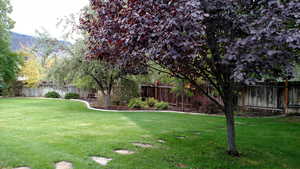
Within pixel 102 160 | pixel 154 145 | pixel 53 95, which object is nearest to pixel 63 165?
pixel 102 160

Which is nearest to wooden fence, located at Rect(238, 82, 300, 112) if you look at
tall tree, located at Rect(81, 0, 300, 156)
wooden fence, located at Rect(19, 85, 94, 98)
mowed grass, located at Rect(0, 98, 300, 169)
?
mowed grass, located at Rect(0, 98, 300, 169)

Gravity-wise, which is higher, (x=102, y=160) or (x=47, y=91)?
(x=47, y=91)

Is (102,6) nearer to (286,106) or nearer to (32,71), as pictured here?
(286,106)

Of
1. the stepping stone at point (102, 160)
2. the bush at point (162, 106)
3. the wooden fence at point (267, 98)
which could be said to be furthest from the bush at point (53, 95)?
the stepping stone at point (102, 160)

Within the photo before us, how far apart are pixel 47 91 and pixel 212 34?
19637 mm

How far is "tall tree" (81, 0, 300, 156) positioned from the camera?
256 cm

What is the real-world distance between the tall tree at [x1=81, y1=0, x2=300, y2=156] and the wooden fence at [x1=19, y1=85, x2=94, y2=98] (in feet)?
51.2

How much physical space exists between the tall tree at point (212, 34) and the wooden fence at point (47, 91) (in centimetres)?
1560

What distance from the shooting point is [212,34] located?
11.4 ft

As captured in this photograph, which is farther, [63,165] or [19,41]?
[19,41]

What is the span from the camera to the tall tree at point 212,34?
2.56 m

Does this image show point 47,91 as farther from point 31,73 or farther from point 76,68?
point 76,68

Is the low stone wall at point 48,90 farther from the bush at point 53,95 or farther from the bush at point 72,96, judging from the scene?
the bush at point 72,96

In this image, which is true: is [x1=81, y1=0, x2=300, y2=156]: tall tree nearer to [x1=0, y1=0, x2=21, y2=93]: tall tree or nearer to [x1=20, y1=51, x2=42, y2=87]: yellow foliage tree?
[x1=0, y1=0, x2=21, y2=93]: tall tree
